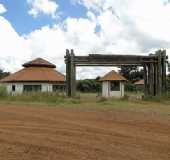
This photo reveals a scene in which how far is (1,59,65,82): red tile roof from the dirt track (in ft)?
88.7

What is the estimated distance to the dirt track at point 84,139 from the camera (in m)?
6.96

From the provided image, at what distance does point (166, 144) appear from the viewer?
798cm

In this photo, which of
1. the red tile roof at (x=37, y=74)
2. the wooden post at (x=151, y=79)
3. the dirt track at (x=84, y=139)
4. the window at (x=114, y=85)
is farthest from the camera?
the window at (x=114, y=85)

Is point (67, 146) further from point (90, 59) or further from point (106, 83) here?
point (106, 83)

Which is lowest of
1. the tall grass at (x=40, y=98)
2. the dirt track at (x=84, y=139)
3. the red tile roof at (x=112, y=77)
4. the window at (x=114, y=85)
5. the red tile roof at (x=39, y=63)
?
the dirt track at (x=84, y=139)

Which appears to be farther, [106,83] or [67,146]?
[106,83]

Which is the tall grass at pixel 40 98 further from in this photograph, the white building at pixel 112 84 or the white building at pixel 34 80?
the white building at pixel 112 84

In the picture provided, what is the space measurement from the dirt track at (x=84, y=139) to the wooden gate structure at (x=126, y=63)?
1217 cm

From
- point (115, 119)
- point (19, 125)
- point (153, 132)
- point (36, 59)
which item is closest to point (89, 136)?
point (153, 132)

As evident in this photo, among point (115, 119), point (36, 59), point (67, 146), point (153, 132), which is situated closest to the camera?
point (67, 146)

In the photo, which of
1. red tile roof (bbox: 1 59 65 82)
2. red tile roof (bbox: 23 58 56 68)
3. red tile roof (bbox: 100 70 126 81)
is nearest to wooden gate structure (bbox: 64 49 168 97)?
red tile roof (bbox: 1 59 65 82)

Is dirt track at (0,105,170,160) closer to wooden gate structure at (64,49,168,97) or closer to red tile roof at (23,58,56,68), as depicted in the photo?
wooden gate structure at (64,49,168,97)

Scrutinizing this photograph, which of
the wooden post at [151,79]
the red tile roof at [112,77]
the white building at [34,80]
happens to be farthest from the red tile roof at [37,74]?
the wooden post at [151,79]

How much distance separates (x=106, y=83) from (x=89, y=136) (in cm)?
3190
